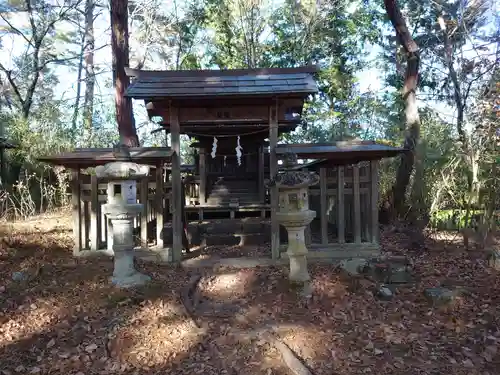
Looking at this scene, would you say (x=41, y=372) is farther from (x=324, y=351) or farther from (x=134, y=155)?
(x=134, y=155)

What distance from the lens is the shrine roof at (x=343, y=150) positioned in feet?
22.5

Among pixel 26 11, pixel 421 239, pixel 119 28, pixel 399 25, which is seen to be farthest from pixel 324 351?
pixel 26 11

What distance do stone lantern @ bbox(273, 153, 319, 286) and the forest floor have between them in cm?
36

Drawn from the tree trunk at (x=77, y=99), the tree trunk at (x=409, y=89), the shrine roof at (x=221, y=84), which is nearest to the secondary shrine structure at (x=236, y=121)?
the shrine roof at (x=221, y=84)

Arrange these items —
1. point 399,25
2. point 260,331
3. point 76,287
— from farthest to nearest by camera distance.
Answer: point 399,25, point 76,287, point 260,331

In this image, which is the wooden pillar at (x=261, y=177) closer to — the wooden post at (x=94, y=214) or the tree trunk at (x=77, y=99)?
the wooden post at (x=94, y=214)

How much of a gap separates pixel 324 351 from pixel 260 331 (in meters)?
0.85

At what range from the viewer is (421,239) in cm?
847

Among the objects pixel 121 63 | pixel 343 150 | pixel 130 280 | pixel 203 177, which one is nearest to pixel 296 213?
pixel 343 150

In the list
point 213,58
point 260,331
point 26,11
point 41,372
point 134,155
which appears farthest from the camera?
point 213,58

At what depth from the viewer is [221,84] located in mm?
7215

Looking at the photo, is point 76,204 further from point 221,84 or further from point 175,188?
point 221,84

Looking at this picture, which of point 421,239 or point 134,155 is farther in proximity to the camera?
point 421,239

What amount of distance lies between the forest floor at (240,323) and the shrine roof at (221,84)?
333cm
